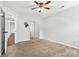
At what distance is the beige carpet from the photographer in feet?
6.72

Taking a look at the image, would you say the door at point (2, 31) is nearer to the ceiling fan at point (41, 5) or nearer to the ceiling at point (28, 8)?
the ceiling at point (28, 8)

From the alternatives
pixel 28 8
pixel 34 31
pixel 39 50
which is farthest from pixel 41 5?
pixel 39 50

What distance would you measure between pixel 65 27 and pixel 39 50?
1.95 ft

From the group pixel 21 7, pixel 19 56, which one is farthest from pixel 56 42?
pixel 21 7

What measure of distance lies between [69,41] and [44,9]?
27.0 inches

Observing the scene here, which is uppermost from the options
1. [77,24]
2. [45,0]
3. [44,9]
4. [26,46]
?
[45,0]

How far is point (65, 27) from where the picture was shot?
2.06 metres

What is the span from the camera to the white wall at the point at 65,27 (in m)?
2.02

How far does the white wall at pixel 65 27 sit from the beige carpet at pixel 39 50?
0.38 ft

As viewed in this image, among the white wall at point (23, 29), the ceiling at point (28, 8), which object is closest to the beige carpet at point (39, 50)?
the white wall at point (23, 29)

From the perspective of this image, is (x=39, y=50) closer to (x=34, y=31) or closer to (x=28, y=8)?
(x=34, y=31)

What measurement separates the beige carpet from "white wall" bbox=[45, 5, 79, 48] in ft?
0.38

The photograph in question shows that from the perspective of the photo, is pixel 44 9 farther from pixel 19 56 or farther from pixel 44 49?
pixel 19 56

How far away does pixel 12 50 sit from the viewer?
2.04 m
